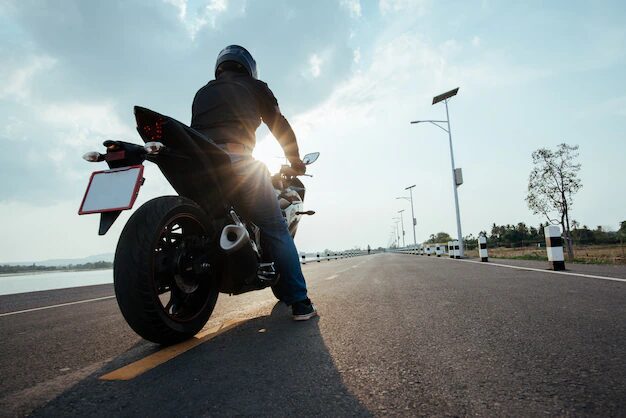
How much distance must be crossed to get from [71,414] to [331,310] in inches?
84.7

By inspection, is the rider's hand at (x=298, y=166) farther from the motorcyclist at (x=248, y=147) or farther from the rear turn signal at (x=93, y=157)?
the rear turn signal at (x=93, y=157)

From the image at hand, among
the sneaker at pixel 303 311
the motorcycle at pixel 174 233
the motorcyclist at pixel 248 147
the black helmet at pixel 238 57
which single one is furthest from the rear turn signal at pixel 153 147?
the sneaker at pixel 303 311

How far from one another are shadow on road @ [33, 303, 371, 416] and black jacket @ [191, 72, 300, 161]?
1.67 metres

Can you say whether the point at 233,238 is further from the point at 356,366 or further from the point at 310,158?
the point at 310,158

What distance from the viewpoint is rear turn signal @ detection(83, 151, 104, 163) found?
2.14m

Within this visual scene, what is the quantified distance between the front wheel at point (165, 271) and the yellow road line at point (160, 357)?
2.8 inches

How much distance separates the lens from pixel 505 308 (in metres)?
2.81

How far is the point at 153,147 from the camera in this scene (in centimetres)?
214

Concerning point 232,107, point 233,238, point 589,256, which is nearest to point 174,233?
point 233,238

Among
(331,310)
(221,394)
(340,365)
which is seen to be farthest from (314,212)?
(221,394)

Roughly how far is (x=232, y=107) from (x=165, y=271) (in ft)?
4.65

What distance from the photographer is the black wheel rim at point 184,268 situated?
2.23 metres

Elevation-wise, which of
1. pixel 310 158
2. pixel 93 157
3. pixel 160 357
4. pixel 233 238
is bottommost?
pixel 160 357

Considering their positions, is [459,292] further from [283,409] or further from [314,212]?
[283,409]
